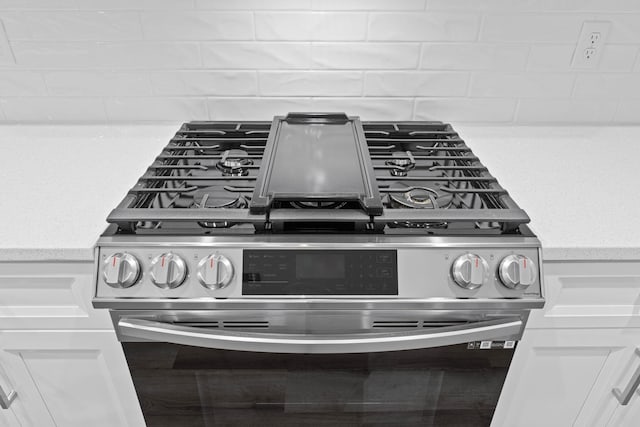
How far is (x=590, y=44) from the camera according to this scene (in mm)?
1213

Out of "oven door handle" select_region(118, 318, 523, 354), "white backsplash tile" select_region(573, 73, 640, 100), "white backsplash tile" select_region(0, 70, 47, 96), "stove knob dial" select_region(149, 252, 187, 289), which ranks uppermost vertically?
"white backsplash tile" select_region(573, 73, 640, 100)

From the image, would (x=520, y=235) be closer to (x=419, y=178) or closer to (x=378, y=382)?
(x=419, y=178)

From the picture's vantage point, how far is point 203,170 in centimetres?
95

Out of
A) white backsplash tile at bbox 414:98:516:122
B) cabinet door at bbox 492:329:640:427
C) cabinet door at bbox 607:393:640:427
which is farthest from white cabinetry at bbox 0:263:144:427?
cabinet door at bbox 607:393:640:427

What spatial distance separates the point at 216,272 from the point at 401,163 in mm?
504

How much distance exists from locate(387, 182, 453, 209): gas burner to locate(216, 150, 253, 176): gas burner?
1.09 ft

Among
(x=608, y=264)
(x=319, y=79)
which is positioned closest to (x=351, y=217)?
(x=608, y=264)

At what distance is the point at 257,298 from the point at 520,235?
49cm

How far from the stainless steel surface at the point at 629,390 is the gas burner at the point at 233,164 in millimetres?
961

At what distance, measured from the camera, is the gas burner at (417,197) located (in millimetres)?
813

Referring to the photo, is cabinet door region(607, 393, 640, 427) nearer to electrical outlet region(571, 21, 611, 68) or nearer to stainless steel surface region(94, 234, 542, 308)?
stainless steel surface region(94, 234, 542, 308)

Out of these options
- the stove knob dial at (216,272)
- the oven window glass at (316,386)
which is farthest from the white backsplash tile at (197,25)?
the oven window glass at (316,386)

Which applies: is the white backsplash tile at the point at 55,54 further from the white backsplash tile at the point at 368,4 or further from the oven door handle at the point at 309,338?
the oven door handle at the point at 309,338

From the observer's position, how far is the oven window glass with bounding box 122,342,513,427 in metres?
0.81
